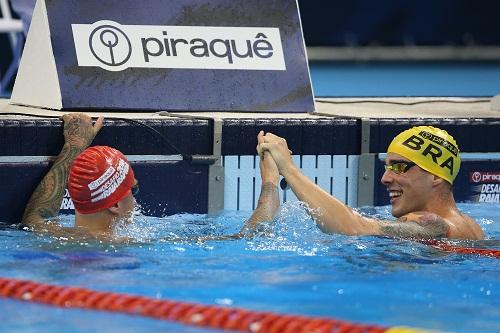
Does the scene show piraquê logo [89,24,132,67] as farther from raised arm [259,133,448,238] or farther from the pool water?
raised arm [259,133,448,238]

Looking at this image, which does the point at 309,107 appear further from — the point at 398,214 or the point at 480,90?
the point at 480,90

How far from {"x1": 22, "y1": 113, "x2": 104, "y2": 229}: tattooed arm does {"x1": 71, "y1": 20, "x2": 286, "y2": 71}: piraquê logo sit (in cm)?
62

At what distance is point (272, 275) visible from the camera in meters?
4.35

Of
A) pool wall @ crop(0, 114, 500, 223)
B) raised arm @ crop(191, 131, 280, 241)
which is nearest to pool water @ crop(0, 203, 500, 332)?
raised arm @ crop(191, 131, 280, 241)

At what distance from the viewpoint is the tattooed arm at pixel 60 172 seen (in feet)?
16.3

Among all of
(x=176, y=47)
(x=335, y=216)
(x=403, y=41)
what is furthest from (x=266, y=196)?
(x=403, y=41)

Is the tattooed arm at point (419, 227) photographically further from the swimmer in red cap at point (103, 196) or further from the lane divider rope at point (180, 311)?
the lane divider rope at point (180, 311)

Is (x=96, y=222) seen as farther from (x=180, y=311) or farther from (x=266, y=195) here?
(x=180, y=311)

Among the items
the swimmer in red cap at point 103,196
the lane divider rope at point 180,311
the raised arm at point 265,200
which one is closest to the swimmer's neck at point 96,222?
the swimmer in red cap at point 103,196

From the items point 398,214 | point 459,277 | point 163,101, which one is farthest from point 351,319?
point 163,101

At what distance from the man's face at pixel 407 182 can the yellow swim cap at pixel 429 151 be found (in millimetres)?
27

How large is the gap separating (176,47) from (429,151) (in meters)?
1.58

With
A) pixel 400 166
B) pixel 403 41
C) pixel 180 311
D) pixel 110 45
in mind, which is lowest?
pixel 180 311

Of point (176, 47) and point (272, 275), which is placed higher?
point (176, 47)
